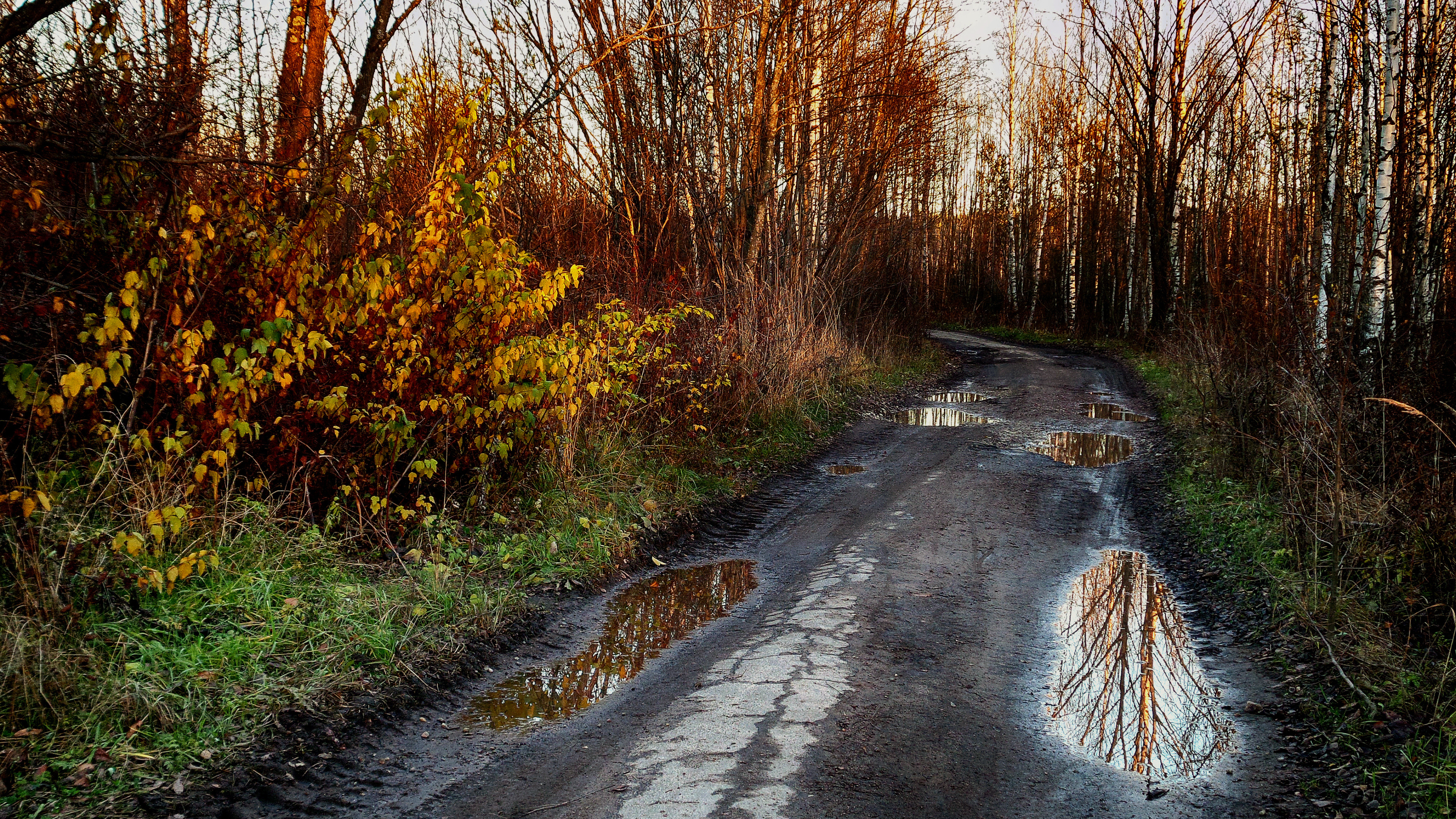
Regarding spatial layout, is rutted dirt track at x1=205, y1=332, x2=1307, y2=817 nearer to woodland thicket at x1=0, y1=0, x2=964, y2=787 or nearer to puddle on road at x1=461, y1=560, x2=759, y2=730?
puddle on road at x1=461, y1=560, x2=759, y2=730

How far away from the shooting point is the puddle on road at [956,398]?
1485 centimetres

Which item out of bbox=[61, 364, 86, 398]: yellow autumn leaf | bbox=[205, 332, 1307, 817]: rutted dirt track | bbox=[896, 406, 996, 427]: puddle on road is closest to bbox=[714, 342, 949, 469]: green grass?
bbox=[896, 406, 996, 427]: puddle on road

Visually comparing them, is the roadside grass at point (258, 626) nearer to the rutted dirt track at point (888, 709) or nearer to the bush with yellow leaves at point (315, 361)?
the bush with yellow leaves at point (315, 361)

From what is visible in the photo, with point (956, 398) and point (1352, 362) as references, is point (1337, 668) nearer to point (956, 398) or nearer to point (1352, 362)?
point (1352, 362)

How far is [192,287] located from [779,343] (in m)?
7.88

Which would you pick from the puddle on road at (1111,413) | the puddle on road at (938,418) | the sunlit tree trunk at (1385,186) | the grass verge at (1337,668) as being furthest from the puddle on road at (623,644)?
the puddle on road at (1111,413)

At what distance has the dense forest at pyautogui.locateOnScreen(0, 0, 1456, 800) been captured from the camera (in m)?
4.10

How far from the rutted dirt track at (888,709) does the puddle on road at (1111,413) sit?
5.80 meters

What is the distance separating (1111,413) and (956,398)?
267 centimetres

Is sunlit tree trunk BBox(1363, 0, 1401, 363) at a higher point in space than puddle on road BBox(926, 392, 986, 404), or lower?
higher

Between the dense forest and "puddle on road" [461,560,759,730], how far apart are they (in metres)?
0.52

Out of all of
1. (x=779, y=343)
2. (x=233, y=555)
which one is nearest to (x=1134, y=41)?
(x=779, y=343)

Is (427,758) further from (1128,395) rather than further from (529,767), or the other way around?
(1128,395)

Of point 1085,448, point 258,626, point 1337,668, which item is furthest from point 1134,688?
point 1085,448
